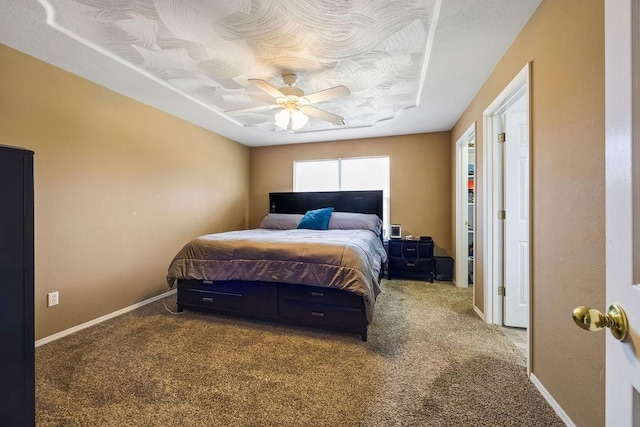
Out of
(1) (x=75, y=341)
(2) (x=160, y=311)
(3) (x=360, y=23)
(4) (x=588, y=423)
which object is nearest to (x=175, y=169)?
(2) (x=160, y=311)

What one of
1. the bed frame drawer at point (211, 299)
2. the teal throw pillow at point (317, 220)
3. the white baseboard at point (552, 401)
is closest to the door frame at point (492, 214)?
the white baseboard at point (552, 401)

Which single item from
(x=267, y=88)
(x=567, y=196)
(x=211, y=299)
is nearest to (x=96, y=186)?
(x=211, y=299)

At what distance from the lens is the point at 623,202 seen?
1.69 ft

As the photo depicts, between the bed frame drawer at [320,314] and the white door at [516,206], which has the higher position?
the white door at [516,206]

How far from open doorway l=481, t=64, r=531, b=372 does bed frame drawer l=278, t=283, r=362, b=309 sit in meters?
1.29

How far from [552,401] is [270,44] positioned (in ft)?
9.34

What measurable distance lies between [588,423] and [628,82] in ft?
4.86

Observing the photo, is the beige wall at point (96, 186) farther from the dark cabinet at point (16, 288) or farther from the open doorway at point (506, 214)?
the open doorway at point (506, 214)

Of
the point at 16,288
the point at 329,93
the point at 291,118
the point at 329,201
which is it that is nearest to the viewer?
the point at 16,288

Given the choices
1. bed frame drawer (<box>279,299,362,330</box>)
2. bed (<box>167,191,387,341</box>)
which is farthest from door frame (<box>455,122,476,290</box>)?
bed frame drawer (<box>279,299,362,330</box>)

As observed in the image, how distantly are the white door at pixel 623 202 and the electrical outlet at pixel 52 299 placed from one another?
3291mm

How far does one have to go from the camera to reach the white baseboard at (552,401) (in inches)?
51.3

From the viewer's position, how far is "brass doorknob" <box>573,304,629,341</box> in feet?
1.70

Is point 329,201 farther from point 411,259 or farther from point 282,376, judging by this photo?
point 282,376
